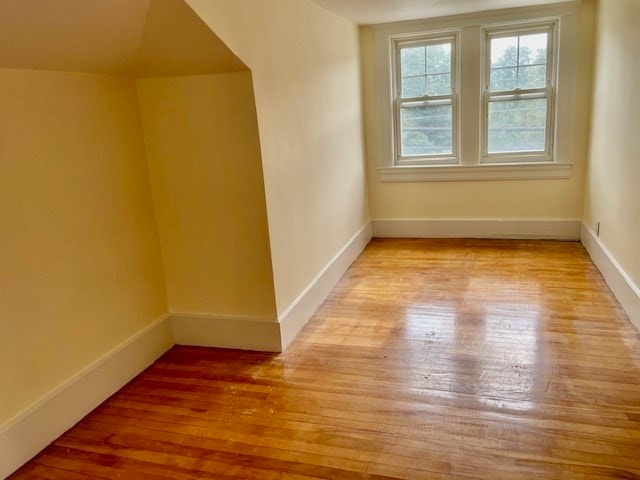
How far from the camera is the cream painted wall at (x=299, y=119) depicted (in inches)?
101

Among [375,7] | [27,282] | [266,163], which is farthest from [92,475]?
[375,7]

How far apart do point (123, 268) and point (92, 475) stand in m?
1.03

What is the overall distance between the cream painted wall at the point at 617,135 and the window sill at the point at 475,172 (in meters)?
0.35

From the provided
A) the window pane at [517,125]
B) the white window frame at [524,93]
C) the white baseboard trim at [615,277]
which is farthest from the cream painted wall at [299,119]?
the white baseboard trim at [615,277]

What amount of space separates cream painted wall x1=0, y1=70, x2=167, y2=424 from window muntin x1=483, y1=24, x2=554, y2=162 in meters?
3.32

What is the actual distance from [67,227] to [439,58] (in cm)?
374

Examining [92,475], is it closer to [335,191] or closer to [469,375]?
[469,375]

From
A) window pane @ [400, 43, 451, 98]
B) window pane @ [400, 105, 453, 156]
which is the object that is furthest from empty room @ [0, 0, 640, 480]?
window pane @ [400, 105, 453, 156]

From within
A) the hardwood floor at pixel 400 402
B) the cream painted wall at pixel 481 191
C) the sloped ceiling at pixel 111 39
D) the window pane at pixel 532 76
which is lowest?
the hardwood floor at pixel 400 402

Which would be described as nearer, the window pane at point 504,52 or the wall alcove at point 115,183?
the wall alcove at point 115,183

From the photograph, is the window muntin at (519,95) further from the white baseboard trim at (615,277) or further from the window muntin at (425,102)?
the white baseboard trim at (615,277)

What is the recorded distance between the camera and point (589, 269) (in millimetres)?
3863

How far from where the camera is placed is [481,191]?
191 inches

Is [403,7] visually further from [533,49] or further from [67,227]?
[67,227]
